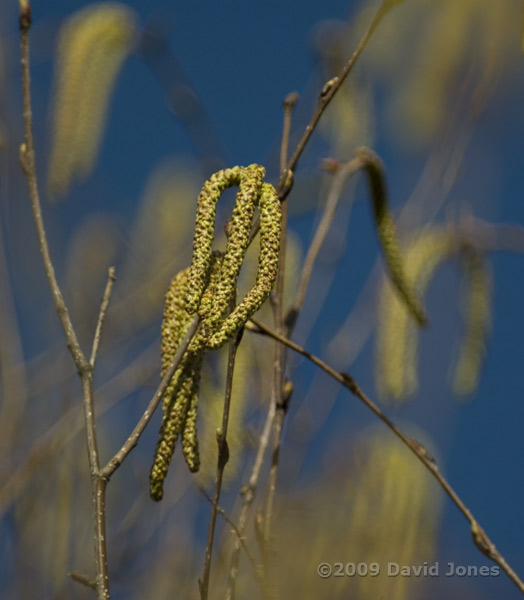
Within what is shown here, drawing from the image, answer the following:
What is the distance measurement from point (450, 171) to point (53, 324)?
1504mm

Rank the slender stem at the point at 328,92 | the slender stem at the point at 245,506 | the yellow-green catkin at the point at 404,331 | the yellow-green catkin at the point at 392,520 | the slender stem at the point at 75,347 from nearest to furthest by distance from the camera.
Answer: the slender stem at the point at 75,347 → the slender stem at the point at 245,506 → the slender stem at the point at 328,92 → the yellow-green catkin at the point at 392,520 → the yellow-green catkin at the point at 404,331

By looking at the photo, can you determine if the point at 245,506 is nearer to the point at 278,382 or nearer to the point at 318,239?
the point at 278,382

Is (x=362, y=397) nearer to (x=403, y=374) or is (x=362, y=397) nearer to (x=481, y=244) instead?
(x=403, y=374)

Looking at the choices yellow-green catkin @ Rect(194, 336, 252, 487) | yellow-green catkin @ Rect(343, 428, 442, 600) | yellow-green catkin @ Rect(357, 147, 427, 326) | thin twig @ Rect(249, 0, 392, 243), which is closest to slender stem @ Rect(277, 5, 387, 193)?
thin twig @ Rect(249, 0, 392, 243)

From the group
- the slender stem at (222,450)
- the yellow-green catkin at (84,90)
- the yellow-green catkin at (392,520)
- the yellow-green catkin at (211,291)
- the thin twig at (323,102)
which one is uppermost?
the yellow-green catkin at (84,90)

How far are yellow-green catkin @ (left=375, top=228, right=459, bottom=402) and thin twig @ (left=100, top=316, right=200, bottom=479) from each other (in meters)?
0.91

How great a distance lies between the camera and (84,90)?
2254mm

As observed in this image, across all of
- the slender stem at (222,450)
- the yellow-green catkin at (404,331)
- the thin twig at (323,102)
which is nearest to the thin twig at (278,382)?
the thin twig at (323,102)

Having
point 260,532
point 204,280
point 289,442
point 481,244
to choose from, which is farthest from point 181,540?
point 204,280

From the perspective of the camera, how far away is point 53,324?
3297 millimetres

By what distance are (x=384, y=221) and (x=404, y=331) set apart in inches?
19.3

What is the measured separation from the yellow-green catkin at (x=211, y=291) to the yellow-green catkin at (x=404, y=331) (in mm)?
850

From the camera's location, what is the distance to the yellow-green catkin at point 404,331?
A: 2.04 m

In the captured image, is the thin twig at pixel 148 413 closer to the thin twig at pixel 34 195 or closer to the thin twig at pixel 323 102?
the thin twig at pixel 34 195
